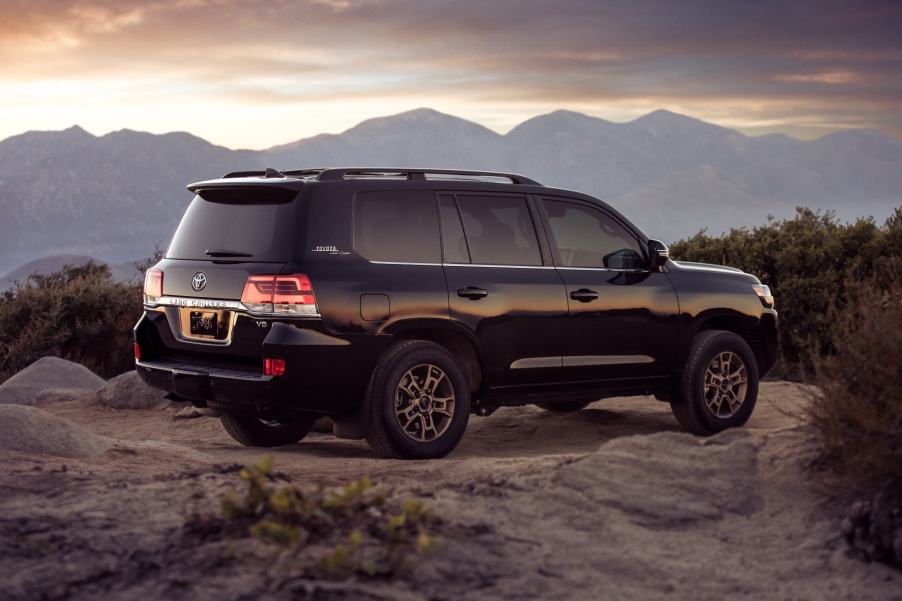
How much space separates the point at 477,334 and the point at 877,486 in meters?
3.44

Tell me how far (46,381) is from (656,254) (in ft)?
28.6

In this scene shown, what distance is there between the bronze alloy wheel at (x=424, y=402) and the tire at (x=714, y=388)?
2.45 m

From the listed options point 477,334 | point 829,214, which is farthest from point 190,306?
point 829,214

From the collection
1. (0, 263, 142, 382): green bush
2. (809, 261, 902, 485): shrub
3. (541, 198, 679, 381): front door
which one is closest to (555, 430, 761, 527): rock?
(809, 261, 902, 485): shrub

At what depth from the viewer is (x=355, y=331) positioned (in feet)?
26.3

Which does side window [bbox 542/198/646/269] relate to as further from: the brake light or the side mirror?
the brake light

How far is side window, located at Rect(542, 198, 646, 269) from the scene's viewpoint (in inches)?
375

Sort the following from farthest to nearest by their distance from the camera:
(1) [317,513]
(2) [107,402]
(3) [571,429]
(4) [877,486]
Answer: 1. (2) [107,402]
2. (3) [571,429]
3. (4) [877,486]
4. (1) [317,513]

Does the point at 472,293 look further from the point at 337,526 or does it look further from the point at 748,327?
the point at 337,526

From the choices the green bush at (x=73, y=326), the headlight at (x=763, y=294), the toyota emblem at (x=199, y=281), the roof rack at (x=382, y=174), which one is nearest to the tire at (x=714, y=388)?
the headlight at (x=763, y=294)

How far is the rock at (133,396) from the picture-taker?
44.7 ft

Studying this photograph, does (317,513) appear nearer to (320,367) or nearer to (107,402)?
(320,367)

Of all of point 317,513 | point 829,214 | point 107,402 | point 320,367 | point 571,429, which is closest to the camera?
point 317,513

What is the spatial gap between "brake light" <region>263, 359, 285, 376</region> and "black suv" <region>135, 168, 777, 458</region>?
0.01 meters
